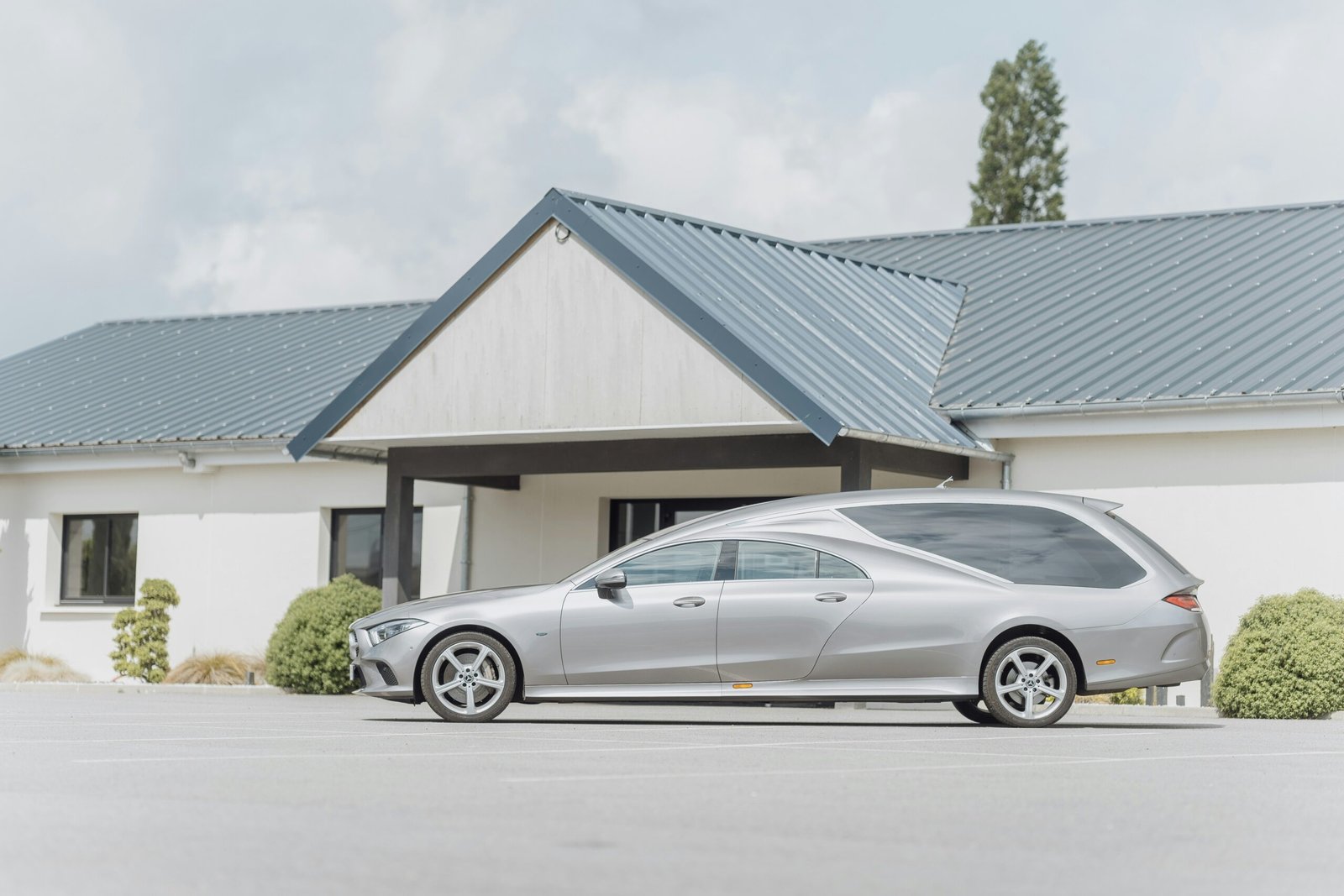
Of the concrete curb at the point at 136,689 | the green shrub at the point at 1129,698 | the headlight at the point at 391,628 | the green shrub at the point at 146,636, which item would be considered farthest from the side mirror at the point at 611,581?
the green shrub at the point at 146,636

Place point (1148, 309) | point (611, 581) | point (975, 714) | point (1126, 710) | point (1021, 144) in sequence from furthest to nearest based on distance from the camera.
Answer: point (1021, 144) < point (1148, 309) < point (1126, 710) < point (975, 714) < point (611, 581)

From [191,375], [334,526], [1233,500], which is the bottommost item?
[334,526]

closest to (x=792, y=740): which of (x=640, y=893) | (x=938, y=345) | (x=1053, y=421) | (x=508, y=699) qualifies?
(x=508, y=699)

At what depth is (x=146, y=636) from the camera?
72.9 ft

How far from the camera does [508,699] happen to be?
13.1m

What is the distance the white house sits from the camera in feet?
56.2

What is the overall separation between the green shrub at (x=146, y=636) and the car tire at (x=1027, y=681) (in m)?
12.7

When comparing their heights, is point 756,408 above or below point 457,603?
above

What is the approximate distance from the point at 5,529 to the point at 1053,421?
584 inches

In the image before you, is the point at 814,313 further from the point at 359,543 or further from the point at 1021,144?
the point at 1021,144

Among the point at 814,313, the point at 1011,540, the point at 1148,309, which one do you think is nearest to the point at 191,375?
the point at 814,313

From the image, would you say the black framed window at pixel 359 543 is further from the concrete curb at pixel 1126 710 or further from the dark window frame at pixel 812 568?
the dark window frame at pixel 812 568

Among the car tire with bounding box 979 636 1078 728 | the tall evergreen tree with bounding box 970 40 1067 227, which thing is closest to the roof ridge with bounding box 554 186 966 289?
the car tire with bounding box 979 636 1078 728

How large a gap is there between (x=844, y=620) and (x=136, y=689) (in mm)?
11171
